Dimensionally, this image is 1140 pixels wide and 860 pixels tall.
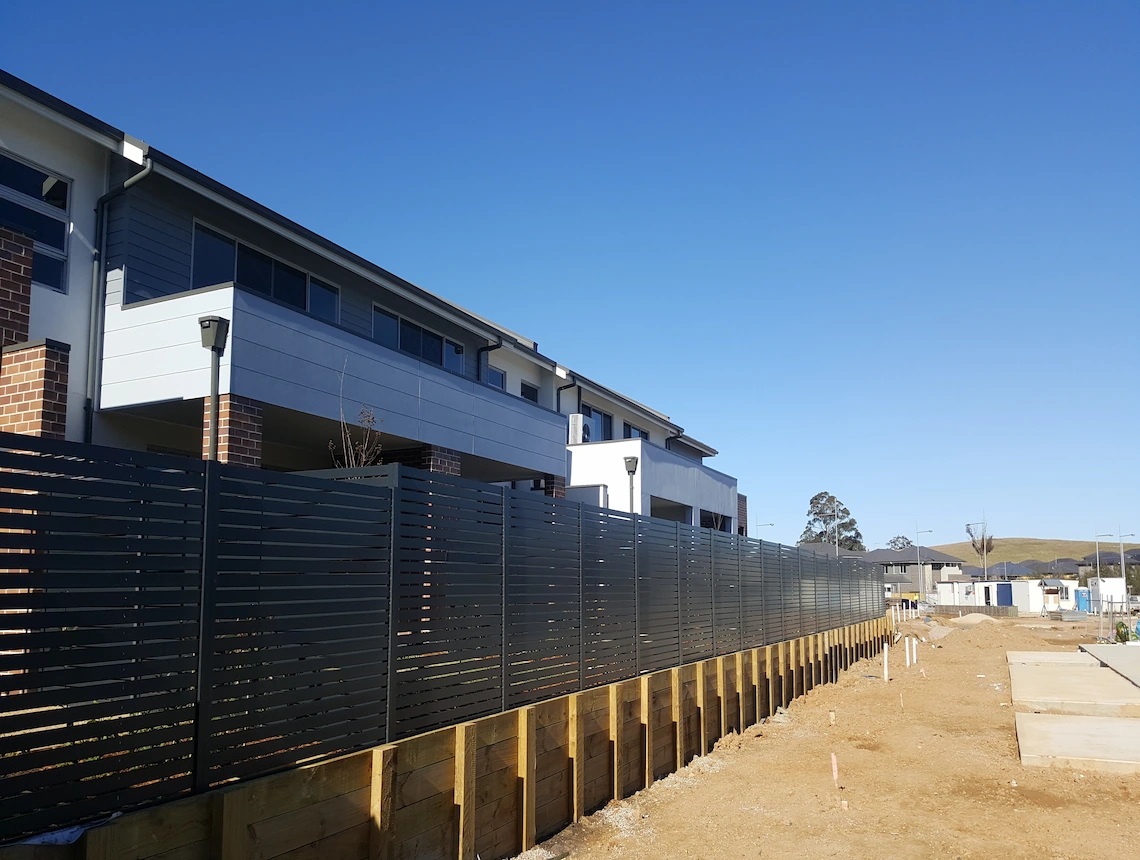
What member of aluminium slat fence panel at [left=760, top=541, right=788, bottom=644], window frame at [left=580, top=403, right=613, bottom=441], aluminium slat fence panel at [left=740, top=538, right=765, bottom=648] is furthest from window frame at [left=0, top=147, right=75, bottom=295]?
window frame at [left=580, top=403, right=613, bottom=441]

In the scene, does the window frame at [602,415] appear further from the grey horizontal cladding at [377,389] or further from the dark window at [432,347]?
the dark window at [432,347]

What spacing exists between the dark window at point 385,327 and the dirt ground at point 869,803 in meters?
9.34

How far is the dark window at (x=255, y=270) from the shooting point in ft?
45.7

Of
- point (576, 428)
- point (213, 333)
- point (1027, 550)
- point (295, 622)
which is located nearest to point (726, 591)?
point (213, 333)

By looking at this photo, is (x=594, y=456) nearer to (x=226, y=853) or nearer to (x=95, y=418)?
(x=95, y=418)

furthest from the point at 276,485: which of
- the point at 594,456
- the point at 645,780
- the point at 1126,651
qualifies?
the point at 1126,651

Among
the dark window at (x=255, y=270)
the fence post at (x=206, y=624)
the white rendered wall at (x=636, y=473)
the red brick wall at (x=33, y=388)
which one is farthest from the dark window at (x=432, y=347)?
the fence post at (x=206, y=624)

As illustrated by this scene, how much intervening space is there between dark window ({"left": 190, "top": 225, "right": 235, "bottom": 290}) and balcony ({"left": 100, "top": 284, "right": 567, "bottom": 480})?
1.53 meters

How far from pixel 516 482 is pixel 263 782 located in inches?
647

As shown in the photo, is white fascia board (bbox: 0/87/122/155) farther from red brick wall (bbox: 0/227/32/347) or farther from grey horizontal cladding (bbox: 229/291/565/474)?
grey horizontal cladding (bbox: 229/291/565/474)

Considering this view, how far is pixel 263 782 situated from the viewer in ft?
16.5

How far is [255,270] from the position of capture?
1419 cm

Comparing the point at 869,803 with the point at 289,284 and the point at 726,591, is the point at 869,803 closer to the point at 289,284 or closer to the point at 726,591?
the point at 726,591

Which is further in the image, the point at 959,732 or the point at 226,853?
the point at 959,732
